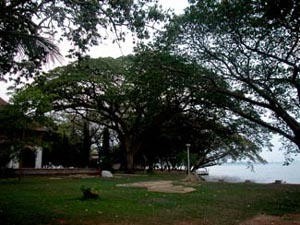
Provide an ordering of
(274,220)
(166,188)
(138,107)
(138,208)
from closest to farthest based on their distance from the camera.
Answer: (274,220)
(138,208)
(166,188)
(138,107)

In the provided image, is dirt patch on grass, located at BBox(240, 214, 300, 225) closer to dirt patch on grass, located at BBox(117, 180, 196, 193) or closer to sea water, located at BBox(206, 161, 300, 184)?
dirt patch on grass, located at BBox(117, 180, 196, 193)

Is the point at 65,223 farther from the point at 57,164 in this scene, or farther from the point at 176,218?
the point at 57,164

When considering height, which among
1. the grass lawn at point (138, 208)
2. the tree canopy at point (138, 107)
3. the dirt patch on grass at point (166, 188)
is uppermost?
the tree canopy at point (138, 107)

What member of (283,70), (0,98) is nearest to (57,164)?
(0,98)

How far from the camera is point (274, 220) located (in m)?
9.15

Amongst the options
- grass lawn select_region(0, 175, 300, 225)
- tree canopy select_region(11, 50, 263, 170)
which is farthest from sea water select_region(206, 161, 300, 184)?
grass lawn select_region(0, 175, 300, 225)

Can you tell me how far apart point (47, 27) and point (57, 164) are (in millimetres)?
28734

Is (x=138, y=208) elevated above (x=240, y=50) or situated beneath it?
situated beneath

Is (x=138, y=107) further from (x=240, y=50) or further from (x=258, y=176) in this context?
(x=258, y=176)

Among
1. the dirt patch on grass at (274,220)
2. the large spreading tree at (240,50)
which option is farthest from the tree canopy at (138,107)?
the dirt patch on grass at (274,220)

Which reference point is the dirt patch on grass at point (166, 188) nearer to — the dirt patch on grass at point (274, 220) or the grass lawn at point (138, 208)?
the grass lawn at point (138, 208)

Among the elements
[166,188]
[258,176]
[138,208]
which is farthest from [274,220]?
[258,176]

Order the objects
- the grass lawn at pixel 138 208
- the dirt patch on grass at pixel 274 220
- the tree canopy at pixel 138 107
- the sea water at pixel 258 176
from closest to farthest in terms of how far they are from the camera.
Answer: the grass lawn at pixel 138 208 → the dirt patch on grass at pixel 274 220 → the tree canopy at pixel 138 107 → the sea water at pixel 258 176

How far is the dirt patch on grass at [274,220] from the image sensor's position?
345 inches
